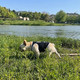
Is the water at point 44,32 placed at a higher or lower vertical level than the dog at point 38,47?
lower

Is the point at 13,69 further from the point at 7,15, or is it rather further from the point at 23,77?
the point at 7,15

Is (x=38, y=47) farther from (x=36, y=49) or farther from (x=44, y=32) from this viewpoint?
(x=44, y=32)

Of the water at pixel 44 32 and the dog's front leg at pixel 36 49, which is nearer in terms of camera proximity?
the dog's front leg at pixel 36 49

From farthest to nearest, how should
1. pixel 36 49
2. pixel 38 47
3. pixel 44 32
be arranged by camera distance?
pixel 44 32
pixel 38 47
pixel 36 49

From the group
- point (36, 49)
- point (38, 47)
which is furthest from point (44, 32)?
point (36, 49)

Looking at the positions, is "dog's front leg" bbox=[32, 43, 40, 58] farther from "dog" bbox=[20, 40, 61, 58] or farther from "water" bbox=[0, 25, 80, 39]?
"water" bbox=[0, 25, 80, 39]

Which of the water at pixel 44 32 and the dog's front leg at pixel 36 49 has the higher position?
the dog's front leg at pixel 36 49

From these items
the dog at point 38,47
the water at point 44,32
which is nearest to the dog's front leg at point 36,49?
the dog at point 38,47

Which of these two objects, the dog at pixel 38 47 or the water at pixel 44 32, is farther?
the water at pixel 44 32

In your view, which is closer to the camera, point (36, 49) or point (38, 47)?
point (36, 49)

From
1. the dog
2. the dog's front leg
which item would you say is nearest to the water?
the dog

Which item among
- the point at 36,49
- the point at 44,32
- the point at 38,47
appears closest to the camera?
the point at 36,49

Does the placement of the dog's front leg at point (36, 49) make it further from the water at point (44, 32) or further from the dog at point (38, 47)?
the water at point (44, 32)

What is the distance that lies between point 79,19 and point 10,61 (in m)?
97.7
